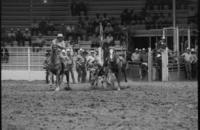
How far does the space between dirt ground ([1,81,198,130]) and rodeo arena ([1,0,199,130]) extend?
0.06ft

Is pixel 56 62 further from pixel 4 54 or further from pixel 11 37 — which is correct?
pixel 11 37

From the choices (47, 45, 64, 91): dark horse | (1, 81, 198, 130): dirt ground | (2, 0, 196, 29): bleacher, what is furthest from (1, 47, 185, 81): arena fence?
(1, 81, 198, 130): dirt ground

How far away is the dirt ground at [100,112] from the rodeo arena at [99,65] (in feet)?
0.06

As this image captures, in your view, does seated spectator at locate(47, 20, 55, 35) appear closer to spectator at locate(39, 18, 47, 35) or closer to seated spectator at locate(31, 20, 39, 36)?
spectator at locate(39, 18, 47, 35)

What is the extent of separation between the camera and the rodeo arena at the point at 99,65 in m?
11.4

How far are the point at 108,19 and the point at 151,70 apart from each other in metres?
4.68

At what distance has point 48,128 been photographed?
978cm

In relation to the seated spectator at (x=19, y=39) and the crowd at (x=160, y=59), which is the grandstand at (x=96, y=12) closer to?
the seated spectator at (x=19, y=39)

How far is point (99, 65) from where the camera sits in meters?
19.4

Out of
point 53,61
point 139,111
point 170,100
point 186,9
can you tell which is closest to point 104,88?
point 53,61

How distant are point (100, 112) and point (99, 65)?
24.4 feet

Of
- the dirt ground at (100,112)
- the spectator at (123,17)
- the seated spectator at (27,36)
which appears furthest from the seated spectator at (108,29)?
the dirt ground at (100,112)

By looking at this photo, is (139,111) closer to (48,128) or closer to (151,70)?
(48,128)

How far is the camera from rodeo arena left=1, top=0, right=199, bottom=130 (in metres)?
11.4
